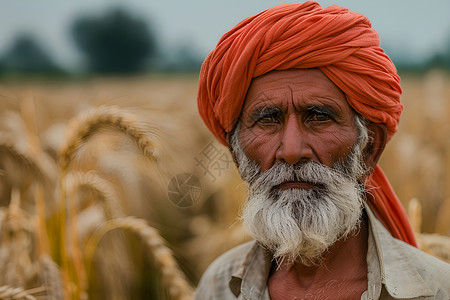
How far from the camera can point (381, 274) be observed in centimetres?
182

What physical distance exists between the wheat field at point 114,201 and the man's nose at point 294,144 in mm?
513

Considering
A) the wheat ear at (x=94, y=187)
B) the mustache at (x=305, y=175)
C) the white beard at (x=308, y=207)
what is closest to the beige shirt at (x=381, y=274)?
the white beard at (x=308, y=207)

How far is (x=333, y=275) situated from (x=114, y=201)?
1182 mm

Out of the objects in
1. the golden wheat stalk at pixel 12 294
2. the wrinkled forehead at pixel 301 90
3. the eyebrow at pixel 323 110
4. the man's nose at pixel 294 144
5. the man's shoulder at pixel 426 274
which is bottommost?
the man's shoulder at pixel 426 274

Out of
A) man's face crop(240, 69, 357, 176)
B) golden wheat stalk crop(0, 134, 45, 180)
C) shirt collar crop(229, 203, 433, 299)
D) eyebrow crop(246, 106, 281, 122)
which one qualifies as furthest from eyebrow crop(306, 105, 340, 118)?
golden wheat stalk crop(0, 134, 45, 180)

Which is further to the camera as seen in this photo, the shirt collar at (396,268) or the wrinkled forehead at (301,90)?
the wrinkled forehead at (301,90)

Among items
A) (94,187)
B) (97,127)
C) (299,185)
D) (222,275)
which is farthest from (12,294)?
(299,185)

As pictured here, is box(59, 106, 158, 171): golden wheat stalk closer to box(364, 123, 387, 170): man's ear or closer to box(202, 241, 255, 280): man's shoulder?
box(202, 241, 255, 280): man's shoulder

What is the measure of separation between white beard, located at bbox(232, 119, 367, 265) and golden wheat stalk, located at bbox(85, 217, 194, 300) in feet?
1.93

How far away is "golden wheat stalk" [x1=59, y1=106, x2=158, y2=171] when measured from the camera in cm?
207

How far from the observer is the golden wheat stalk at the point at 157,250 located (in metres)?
2.32

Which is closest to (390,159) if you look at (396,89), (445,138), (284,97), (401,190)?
(401,190)

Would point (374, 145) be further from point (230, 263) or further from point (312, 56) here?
point (230, 263)

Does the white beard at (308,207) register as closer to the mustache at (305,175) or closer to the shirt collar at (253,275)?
the mustache at (305,175)
